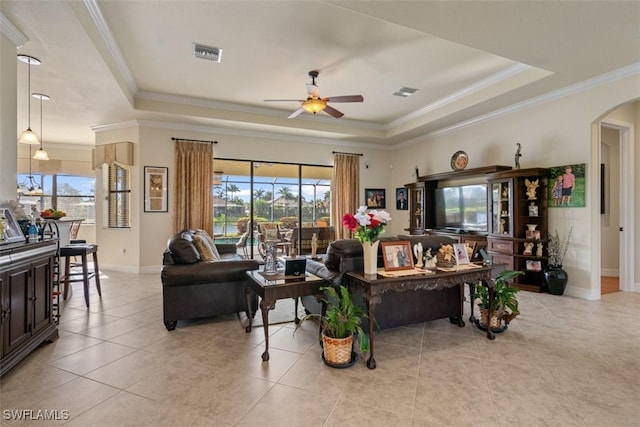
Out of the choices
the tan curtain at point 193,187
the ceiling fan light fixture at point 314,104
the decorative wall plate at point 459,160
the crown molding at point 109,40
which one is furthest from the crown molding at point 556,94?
the crown molding at point 109,40

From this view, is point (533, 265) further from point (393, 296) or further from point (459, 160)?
point (393, 296)

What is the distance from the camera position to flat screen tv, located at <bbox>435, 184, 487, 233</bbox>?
18.7 feet

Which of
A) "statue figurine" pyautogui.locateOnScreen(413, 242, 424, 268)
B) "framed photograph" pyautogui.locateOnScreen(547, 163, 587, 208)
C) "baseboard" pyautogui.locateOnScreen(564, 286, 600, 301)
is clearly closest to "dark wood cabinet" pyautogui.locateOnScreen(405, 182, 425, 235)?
"framed photograph" pyautogui.locateOnScreen(547, 163, 587, 208)

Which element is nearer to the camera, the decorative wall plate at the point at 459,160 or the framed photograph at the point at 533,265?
the framed photograph at the point at 533,265

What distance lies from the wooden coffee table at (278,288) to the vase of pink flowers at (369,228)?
1.51 ft

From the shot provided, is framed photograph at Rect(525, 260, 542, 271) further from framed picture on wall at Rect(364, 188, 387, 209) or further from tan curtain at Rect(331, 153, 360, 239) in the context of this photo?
framed picture on wall at Rect(364, 188, 387, 209)

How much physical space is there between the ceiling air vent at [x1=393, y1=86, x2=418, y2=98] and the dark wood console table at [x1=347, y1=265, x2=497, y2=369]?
3387 mm

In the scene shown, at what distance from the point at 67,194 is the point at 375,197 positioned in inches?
323

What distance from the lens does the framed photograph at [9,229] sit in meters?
2.54

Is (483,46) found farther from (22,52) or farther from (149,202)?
(149,202)

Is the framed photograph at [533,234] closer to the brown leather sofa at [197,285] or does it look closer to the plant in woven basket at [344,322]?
the plant in woven basket at [344,322]

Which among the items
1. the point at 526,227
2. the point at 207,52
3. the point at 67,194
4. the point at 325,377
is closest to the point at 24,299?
the point at 325,377

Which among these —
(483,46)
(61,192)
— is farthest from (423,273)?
(61,192)

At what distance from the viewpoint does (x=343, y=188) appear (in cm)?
785
